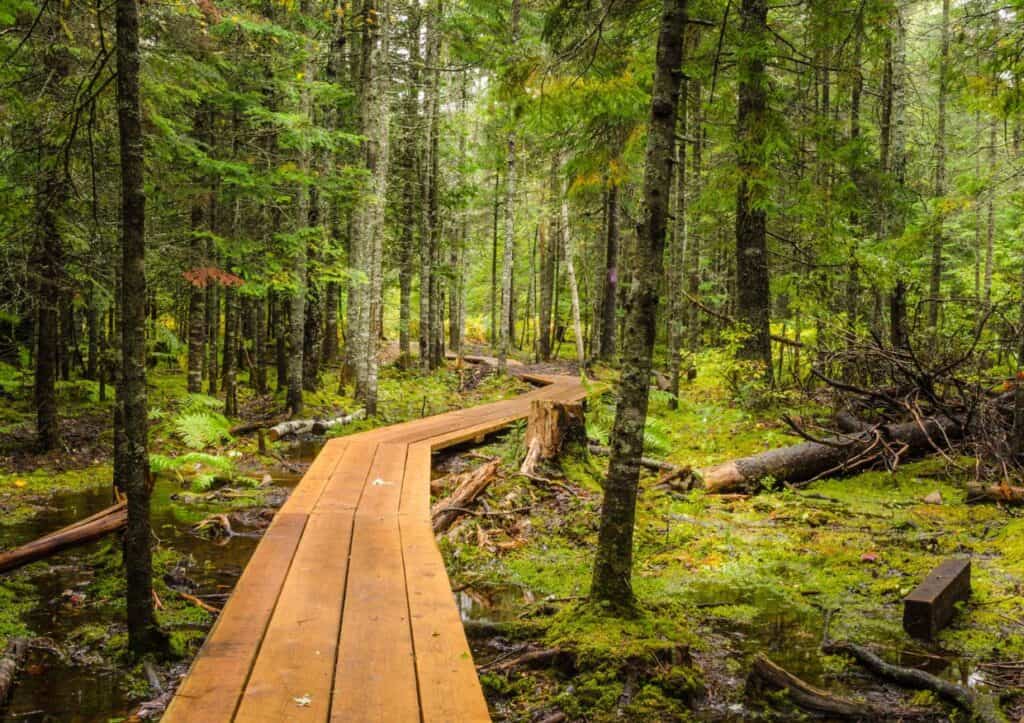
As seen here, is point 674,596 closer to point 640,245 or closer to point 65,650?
point 640,245

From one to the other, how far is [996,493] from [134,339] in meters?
9.58

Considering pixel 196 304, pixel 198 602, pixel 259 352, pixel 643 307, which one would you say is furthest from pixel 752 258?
pixel 259 352

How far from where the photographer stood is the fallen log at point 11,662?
4.33 metres

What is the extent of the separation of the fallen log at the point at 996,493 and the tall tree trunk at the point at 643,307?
5922mm

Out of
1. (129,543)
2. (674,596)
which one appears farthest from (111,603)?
(674,596)

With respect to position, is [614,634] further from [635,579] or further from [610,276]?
[610,276]

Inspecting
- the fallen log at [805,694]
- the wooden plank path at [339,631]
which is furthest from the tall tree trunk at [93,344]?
the fallen log at [805,694]

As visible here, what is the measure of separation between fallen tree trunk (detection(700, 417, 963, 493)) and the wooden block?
3.98 meters

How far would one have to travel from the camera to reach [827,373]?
40.9ft

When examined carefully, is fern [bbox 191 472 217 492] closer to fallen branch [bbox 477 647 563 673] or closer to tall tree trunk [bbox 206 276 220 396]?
fallen branch [bbox 477 647 563 673]

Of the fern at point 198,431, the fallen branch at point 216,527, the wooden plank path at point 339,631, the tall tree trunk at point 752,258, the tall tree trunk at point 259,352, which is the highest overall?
the tall tree trunk at point 752,258

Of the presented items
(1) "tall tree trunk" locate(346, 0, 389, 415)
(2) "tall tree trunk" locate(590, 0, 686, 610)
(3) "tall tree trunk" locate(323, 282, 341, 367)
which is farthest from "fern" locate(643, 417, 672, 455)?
(3) "tall tree trunk" locate(323, 282, 341, 367)

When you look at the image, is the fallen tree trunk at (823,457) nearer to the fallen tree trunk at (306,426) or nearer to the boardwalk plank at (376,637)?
the boardwalk plank at (376,637)

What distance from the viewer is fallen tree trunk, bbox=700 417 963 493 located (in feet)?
31.9
